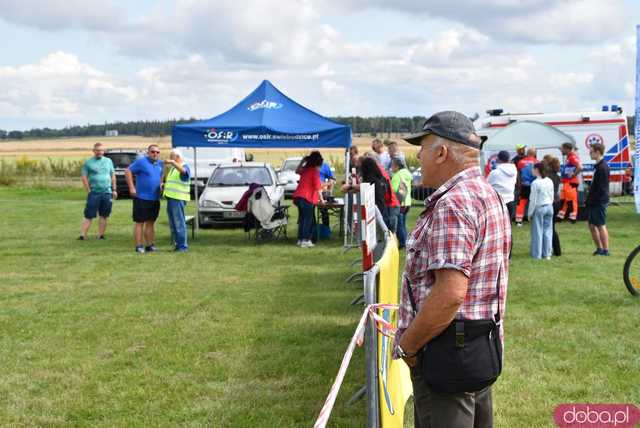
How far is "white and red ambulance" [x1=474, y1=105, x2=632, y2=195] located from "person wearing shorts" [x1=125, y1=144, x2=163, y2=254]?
9.98m

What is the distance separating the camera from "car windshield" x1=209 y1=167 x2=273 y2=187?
1877cm

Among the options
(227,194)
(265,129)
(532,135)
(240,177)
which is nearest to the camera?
Result: (265,129)

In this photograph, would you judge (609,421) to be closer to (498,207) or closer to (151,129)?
(498,207)

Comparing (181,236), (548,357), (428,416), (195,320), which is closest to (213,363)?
(195,320)

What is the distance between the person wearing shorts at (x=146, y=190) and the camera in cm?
1383

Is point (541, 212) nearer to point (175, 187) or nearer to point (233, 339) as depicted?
point (175, 187)

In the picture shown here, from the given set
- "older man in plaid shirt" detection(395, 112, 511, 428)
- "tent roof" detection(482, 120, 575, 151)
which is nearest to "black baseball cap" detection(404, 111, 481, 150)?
"older man in plaid shirt" detection(395, 112, 511, 428)

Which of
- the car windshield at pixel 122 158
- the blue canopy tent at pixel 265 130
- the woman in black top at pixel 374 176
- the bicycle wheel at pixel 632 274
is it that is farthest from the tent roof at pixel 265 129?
the car windshield at pixel 122 158

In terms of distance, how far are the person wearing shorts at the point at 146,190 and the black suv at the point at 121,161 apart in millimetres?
15520

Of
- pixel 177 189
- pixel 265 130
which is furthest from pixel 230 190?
pixel 177 189

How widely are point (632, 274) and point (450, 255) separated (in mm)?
7208

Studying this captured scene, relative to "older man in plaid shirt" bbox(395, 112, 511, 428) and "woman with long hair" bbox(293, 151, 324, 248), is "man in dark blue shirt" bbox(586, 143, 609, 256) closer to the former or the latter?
"woman with long hair" bbox(293, 151, 324, 248)

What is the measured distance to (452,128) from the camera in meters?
3.09

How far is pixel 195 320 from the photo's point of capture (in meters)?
8.43
